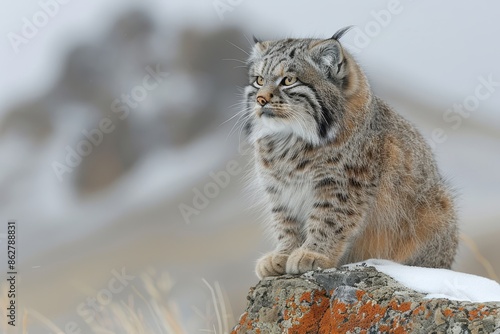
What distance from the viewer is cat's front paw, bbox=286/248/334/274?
4.80m

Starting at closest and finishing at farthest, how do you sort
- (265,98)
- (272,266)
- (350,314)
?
1. (350,314)
2. (272,266)
3. (265,98)

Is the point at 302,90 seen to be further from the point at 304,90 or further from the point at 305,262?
the point at 305,262

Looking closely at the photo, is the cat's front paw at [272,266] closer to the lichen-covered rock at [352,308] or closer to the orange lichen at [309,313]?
the lichen-covered rock at [352,308]

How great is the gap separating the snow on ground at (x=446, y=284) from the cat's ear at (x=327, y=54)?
1.39m

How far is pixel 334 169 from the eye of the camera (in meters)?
5.11

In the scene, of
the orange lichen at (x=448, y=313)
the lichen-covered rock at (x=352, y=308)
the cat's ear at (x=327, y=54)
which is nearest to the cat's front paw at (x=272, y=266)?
the lichen-covered rock at (x=352, y=308)

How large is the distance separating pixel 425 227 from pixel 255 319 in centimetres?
158

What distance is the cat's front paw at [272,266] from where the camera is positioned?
498cm

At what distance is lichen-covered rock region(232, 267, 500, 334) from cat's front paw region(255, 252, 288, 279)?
26 cm

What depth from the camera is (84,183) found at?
32.6 feet

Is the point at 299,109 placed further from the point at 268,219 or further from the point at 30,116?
the point at 30,116

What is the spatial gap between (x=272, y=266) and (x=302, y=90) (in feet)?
3.70

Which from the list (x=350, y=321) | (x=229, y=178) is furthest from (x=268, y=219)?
(x=229, y=178)

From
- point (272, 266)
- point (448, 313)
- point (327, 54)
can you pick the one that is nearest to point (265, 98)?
point (327, 54)
